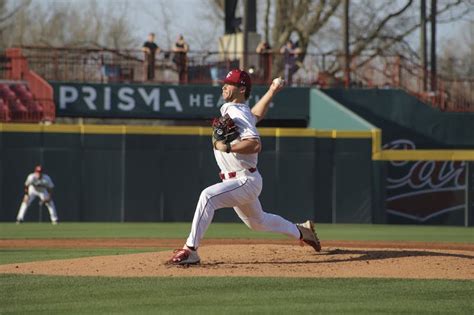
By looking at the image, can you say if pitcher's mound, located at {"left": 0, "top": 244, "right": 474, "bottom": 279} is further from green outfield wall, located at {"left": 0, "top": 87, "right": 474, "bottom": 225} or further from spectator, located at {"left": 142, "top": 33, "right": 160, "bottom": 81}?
spectator, located at {"left": 142, "top": 33, "right": 160, "bottom": 81}

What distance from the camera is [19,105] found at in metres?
27.7

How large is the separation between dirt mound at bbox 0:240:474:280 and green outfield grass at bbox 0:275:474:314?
38 cm

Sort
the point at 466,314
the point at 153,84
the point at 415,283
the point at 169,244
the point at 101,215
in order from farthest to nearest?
the point at 153,84
the point at 101,215
the point at 169,244
the point at 415,283
the point at 466,314

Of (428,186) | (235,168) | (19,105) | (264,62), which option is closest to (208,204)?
(235,168)

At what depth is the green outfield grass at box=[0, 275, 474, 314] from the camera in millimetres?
8227

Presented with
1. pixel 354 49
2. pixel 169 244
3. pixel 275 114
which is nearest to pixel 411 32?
pixel 354 49

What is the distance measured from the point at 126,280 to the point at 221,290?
3.47 ft

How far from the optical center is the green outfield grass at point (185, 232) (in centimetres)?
1952

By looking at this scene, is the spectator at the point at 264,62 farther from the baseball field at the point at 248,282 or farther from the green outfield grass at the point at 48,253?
the baseball field at the point at 248,282

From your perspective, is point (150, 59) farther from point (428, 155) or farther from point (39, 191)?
point (428, 155)

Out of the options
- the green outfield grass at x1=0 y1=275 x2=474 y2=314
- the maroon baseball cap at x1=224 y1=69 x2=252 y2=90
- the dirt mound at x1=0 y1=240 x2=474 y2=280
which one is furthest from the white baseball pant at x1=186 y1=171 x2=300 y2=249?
the maroon baseball cap at x1=224 y1=69 x2=252 y2=90

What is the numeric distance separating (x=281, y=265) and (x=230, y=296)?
182 centimetres

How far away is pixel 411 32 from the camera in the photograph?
41562 millimetres

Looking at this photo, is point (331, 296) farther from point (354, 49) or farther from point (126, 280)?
point (354, 49)
